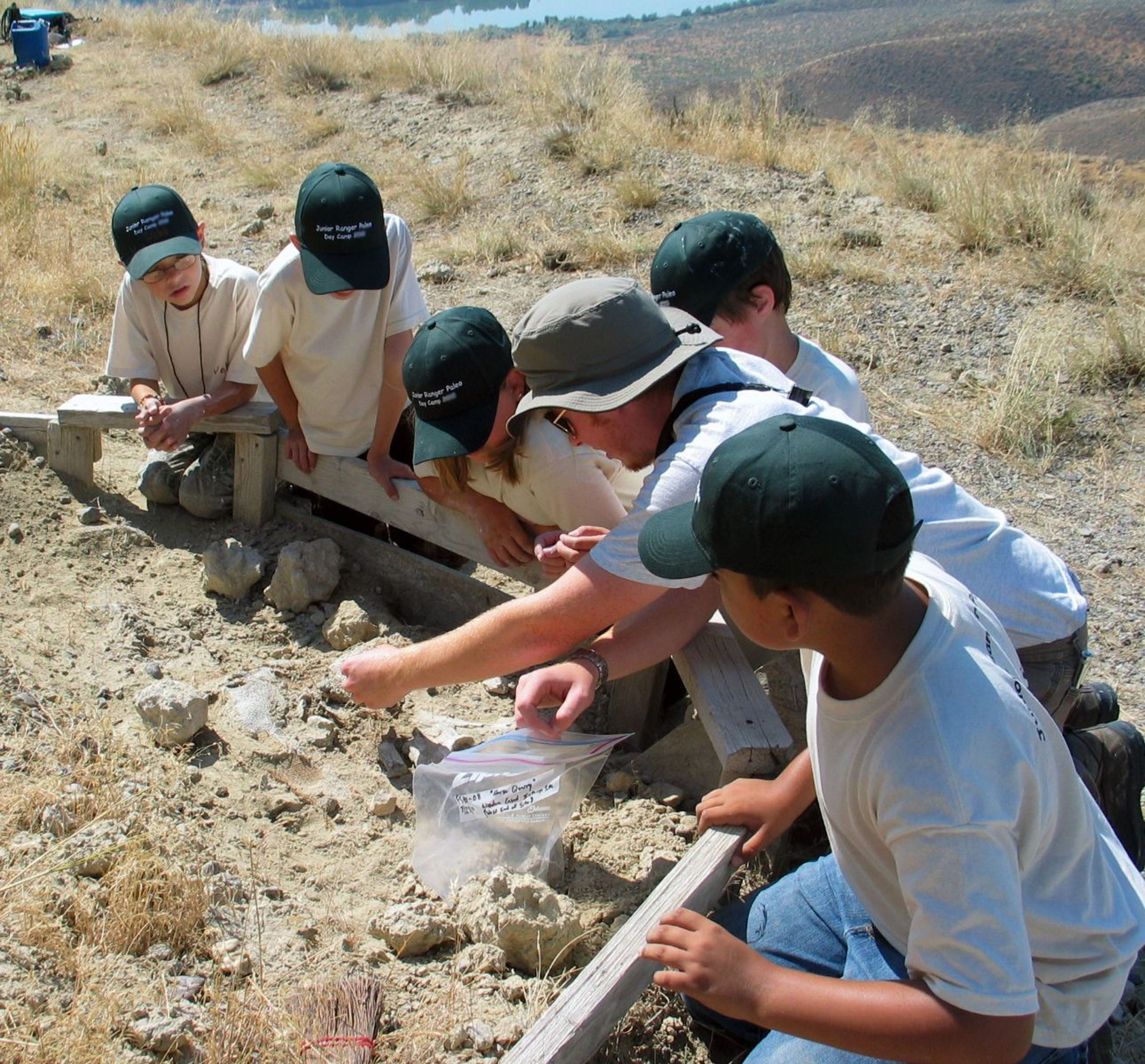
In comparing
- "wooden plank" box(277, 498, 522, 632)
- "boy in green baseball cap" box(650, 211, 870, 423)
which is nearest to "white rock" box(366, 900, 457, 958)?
"wooden plank" box(277, 498, 522, 632)

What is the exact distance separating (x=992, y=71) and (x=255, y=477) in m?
44.4

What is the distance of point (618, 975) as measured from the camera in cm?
198

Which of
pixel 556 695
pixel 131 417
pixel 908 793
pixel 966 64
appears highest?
pixel 966 64

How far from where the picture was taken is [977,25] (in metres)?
48.0

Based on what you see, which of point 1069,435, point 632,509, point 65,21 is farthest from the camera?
point 65,21

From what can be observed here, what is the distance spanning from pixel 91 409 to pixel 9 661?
1235 millimetres

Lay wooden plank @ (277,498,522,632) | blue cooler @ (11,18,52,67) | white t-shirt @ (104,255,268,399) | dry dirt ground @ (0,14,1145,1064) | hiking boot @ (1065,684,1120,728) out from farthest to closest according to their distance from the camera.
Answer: blue cooler @ (11,18,52,67)
white t-shirt @ (104,255,268,399)
wooden plank @ (277,498,522,632)
hiking boot @ (1065,684,1120,728)
dry dirt ground @ (0,14,1145,1064)

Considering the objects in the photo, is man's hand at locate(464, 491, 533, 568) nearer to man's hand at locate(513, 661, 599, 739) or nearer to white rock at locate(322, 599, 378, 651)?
white rock at locate(322, 599, 378, 651)

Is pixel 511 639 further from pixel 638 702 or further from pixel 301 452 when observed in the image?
pixel 301 452

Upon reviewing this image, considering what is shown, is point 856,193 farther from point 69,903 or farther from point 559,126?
point 69,903

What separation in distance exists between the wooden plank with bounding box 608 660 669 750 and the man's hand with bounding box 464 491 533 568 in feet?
1.54

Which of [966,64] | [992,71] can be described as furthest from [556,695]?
[966,64]

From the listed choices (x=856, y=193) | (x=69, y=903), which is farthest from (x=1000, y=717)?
(x=856, y=193)

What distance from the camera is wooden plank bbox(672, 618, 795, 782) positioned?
250cm
